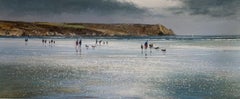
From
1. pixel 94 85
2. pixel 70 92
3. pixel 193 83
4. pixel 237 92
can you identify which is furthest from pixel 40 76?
pixel 237 92

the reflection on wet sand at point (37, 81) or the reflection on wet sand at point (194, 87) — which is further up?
the reflection on wet sand at point (37, 81)

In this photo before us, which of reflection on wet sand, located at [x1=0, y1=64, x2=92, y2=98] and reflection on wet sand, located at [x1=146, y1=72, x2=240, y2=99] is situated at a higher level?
reflection on wet sand, located at [x1=0, y1=64, x2=92, y2=98]

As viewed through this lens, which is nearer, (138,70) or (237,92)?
(237,92)

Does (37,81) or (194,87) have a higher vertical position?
(37,81)

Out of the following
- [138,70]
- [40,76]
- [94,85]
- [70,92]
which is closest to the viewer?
[70,92]

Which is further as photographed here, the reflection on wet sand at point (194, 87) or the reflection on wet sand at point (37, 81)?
the reflection on wet sand at point (37, 81)

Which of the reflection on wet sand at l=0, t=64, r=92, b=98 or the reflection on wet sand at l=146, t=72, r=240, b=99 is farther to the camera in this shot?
the reflection on wet sand at l=0, t=64, r=92, b=98

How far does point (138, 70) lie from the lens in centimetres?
3656

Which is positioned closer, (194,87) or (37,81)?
(194,87)

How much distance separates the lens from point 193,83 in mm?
28016

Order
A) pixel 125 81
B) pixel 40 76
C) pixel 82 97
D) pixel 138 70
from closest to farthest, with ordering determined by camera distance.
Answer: pixel 82 97 → pixel 125 81 → pixel 40 76 → pixel 138 70

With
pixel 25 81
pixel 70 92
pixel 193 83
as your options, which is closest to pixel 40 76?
pixel 25 81

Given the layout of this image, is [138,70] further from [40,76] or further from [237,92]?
[237,92]

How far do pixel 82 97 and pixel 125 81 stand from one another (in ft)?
23.0
